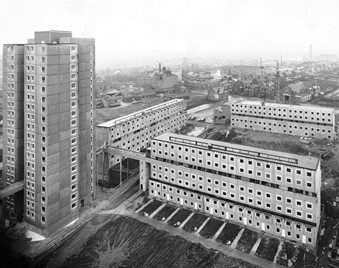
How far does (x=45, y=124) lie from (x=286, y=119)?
59008mm

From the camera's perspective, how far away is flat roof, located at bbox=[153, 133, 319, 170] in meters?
37.5

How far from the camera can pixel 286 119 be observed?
257 feet

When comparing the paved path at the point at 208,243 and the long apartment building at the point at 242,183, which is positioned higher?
the long apartment building at the point at 242,183

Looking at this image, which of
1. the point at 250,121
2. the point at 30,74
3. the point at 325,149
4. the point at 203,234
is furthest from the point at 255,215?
the point at 250,121

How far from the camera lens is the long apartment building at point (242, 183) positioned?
3600 centimetres

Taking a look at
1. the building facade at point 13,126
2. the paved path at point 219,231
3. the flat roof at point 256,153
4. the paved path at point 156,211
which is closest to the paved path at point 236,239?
the paved path at point 219,231

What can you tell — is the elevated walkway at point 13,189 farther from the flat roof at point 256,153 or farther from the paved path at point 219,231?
the paved path at point 219,231

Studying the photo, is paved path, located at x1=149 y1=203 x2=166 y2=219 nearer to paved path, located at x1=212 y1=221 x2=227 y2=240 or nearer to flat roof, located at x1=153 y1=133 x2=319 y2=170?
paved path, located at x1=212 y1=221 x2=227 y2=240

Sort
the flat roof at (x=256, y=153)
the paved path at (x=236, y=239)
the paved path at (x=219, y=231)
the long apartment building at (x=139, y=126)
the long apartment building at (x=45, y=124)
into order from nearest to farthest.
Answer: the paved path at (x=236, y=239)
the long apartment building at (x=45, y=124)
the paved path at (x=219, y=231)
the flat roof at (x=256, y=153)
the long apartment building at (x=139, y=126)

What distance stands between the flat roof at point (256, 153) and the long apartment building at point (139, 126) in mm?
12387

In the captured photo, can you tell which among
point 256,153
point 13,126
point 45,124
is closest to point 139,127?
point 13,126

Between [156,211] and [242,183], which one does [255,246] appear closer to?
[242,183]

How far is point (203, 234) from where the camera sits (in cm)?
3722

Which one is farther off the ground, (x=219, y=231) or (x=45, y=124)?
(x=45, y=124)
